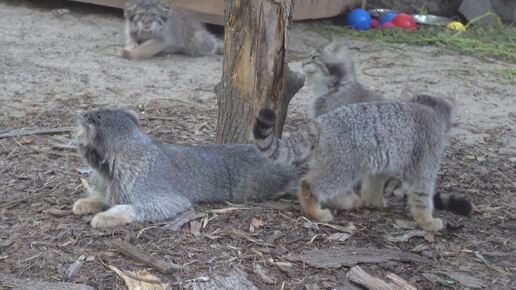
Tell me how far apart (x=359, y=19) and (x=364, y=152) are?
262 inches

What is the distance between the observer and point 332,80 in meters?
7.27

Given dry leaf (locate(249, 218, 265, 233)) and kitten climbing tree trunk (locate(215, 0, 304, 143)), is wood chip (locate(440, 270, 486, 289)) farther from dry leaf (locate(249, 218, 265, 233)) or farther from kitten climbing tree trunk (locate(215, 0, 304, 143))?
kitten climbing tree trunk (locate(215, 0, 304, 143))

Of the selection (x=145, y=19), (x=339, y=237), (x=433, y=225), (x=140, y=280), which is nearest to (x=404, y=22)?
(x=145, y=19)

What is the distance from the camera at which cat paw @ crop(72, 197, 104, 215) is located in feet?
16.5

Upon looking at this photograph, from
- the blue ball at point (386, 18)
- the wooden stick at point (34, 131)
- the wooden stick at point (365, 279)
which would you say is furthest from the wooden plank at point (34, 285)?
the blue ball at point (386, 18)

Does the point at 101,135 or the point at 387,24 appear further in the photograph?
the point at 387,24

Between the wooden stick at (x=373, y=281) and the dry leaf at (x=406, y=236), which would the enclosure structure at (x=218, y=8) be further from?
the wooden stick at (x=373, y=281)

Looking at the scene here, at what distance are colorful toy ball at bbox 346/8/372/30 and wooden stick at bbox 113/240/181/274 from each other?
7701 mm

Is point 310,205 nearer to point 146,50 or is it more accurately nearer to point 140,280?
point 140,280

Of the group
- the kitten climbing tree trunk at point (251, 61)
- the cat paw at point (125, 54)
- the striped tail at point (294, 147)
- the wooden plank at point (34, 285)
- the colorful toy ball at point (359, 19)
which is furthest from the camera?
the colorful toy ball at point (359, 19)

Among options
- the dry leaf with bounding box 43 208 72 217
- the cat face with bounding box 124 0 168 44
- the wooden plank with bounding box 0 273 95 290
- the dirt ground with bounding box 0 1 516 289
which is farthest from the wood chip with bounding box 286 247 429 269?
the cat face with bounding box 124 0 168 44

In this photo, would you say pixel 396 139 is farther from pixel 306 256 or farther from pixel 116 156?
pixel 116 156

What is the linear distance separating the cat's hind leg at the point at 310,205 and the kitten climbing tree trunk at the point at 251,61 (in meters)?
0.80

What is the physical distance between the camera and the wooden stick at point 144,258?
433cm
